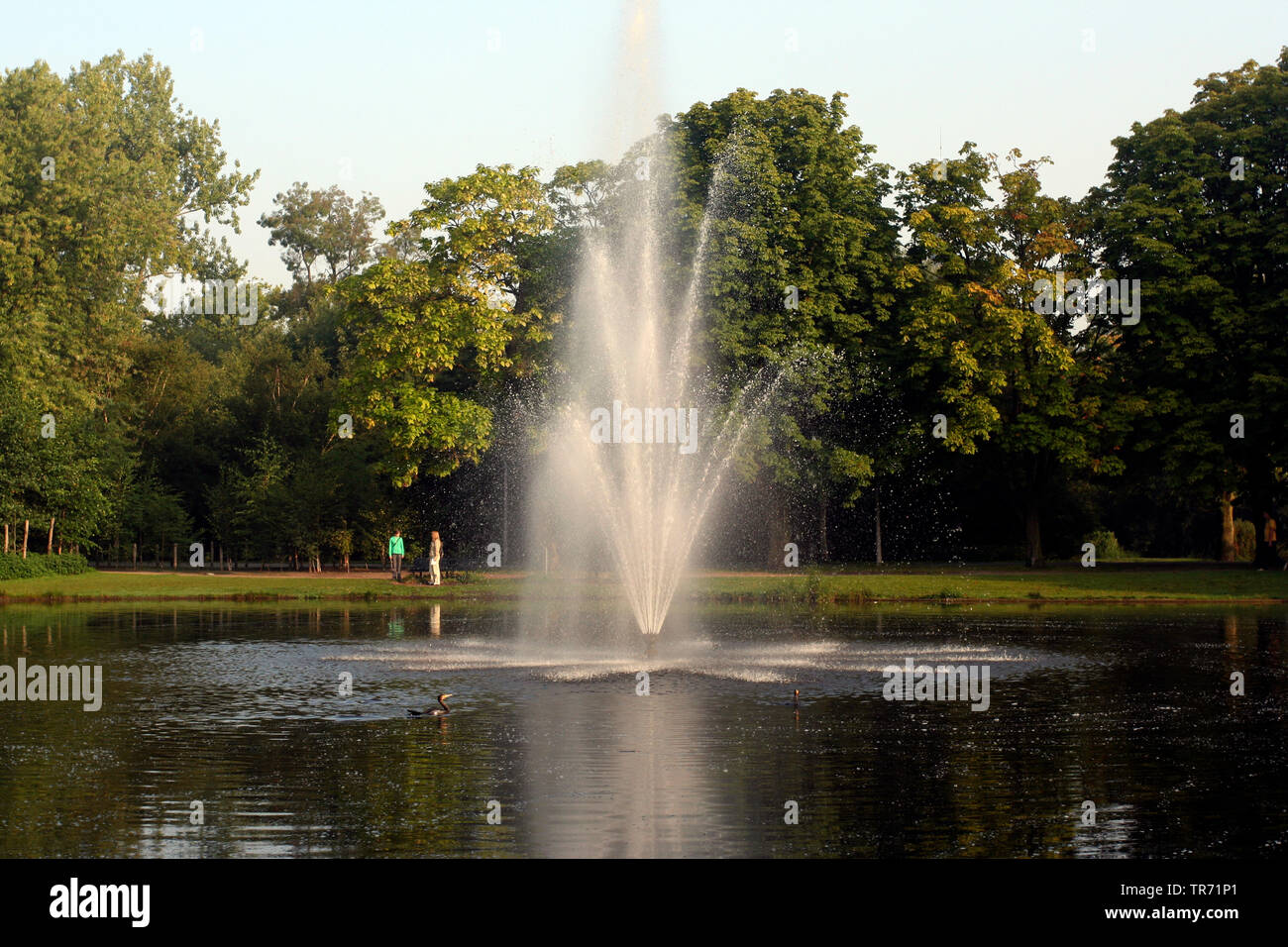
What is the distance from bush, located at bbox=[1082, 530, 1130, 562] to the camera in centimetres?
7762

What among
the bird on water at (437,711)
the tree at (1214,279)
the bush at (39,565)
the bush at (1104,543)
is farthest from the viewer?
the bush at (1104,543)

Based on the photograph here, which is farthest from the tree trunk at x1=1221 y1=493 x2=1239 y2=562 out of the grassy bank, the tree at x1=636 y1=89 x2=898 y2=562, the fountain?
the fountain

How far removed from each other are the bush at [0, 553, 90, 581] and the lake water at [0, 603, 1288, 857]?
22880 mm

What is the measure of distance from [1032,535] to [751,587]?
1934cm

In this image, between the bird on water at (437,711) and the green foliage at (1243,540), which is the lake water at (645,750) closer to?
the bird on water at (437,711)

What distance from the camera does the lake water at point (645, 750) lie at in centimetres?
1398

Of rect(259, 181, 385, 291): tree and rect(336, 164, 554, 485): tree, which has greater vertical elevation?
rect(259, 181, 385, 291): tree

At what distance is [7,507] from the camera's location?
189ft

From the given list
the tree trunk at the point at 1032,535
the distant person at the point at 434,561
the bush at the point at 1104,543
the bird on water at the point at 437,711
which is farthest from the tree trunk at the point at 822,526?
the bird on water at the point at 437,711

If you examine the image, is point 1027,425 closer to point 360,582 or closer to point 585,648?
point 360,582

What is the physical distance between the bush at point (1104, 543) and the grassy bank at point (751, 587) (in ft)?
63.8

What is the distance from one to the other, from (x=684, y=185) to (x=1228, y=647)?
37821 mm

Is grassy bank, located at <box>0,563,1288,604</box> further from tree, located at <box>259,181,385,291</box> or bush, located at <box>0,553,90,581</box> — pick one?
tree, located at <box>259,181,385,291</box>
